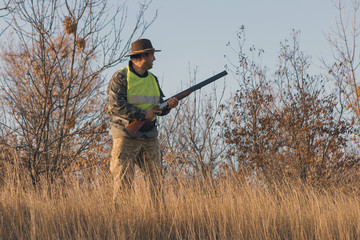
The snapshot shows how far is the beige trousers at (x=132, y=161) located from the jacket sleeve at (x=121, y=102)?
268 mm

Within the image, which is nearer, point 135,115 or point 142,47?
point 135,115

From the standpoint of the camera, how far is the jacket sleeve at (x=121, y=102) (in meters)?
4.33

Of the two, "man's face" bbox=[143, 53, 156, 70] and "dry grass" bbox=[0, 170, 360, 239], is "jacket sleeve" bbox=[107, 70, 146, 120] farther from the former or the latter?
"dry grass" bbox=[0, 170, 360, 239]

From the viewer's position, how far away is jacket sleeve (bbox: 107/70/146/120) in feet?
14.2

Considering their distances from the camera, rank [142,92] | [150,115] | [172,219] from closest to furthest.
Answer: [172,219]
[150,115]
[142,92]

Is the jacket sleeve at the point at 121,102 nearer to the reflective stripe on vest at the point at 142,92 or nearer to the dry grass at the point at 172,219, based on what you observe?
the reflective stripe on vest at the point at 142,92

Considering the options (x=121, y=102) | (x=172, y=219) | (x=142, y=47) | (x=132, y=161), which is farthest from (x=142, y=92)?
(x=172, y=219)

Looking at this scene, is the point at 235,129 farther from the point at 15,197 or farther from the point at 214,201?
the point at 15,197

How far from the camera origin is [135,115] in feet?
14.2

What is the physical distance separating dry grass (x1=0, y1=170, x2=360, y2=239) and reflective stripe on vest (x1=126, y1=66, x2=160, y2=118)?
0.86m

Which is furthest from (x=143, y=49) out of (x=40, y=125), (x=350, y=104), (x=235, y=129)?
(x=350, y=104)

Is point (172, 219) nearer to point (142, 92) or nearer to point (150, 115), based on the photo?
point (150, 115)

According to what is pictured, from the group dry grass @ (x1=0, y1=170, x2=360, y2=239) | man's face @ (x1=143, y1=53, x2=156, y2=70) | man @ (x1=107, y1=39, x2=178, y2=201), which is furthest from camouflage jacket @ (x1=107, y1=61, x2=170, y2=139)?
dry grass @ (x1=0, y1=170, x2=360, y2=239)

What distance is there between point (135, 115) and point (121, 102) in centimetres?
20
